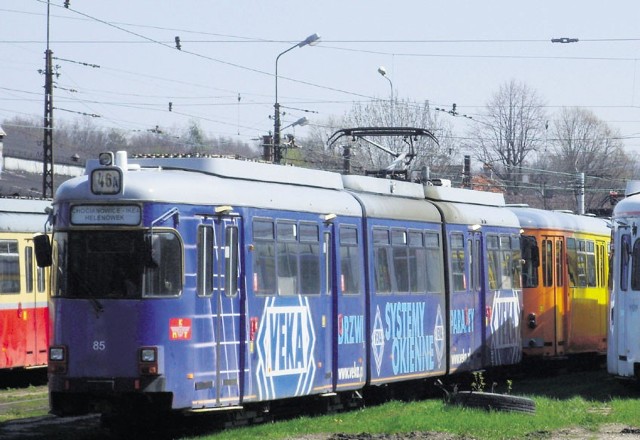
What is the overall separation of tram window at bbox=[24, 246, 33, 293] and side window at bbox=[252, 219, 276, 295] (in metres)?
8.15

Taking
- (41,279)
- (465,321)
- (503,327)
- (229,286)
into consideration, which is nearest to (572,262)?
(503,327)

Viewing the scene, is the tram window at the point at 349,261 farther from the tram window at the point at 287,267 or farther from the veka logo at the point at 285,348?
the tram window at the point at 287,267

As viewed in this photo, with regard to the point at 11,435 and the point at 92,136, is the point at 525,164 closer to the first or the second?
the point at 92,136

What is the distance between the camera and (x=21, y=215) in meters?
24.7

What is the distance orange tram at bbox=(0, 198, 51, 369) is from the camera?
24344 millimetres

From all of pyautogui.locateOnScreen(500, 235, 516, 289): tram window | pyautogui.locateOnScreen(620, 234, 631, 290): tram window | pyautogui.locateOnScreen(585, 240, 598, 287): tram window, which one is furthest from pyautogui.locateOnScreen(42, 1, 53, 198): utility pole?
pyautogui.locateOnScreen(620, 234, 631, 290): tram window

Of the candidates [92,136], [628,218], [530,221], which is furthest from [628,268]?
[92,136]

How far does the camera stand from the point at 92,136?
95000mm

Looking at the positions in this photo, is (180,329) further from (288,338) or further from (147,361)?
(288,338)

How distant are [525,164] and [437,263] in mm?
56860

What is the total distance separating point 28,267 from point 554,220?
34.0 feet

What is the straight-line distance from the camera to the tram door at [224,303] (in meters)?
16.5

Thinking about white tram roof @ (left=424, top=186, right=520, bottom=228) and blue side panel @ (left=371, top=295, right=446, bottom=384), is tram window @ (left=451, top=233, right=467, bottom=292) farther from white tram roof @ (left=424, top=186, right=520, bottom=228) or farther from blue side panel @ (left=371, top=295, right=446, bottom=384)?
blue side panel @ (left=371, top=295, right=446, bottom=384)

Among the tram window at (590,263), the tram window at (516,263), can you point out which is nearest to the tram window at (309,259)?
the tram window at (516,263)
